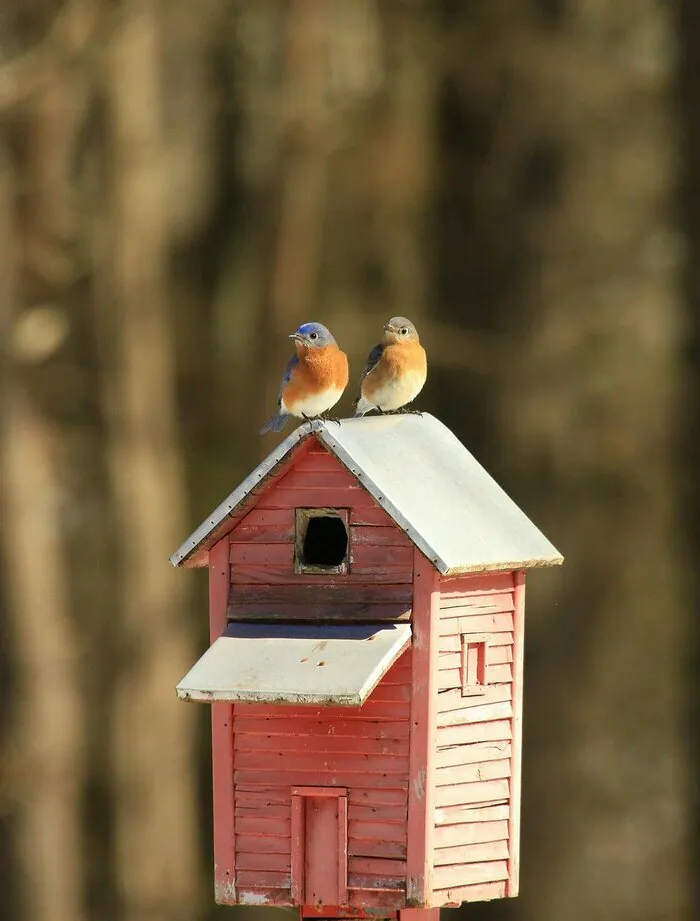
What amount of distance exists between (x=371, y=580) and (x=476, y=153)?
4468mm

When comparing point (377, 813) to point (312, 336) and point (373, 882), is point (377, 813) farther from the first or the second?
point (312, 336)

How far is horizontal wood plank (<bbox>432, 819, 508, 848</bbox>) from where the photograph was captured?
14.7 feet

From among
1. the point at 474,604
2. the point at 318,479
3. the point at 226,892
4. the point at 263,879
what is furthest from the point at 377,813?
the point at 318,479

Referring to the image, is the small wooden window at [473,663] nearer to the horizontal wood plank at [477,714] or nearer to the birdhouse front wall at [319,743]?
the horizontal wood plank at [477,714]

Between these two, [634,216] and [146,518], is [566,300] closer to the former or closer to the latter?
[634,216]

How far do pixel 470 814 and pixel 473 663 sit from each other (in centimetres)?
39

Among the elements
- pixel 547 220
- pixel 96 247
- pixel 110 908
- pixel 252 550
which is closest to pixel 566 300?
pixel 547 220

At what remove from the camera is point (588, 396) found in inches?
338

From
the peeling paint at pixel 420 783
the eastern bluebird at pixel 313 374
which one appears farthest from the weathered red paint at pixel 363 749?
the eastern bluebird at pixel 313 374

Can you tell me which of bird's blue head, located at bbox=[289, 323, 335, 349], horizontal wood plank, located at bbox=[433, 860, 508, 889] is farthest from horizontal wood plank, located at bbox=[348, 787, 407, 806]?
bird's blue head, located at bbox=[289, 323, 335, 349]

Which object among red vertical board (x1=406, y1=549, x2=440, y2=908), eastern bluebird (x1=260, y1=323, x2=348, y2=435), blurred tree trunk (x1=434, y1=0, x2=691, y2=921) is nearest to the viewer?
red vertical board (x1=406, y1=549, x2=440, y2=908)

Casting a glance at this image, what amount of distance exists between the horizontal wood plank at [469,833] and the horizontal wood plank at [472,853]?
0.03ft

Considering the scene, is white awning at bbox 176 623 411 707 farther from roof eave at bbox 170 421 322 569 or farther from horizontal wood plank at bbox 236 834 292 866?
horizontal wood plank at bbox 236 834 292 866

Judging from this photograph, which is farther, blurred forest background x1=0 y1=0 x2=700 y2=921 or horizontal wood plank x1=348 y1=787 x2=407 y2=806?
blurred forest background x1=0 y1=0 x2=700 y2=921
